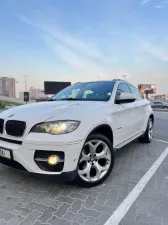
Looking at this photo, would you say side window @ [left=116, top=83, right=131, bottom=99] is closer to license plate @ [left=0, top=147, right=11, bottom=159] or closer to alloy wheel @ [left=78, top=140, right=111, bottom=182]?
alloy wheel @ [left=78, top=140, right=111, bottom=182]

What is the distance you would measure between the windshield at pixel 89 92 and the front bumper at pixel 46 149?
4.43 feet

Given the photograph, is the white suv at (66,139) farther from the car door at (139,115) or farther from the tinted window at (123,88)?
the car door at (139,115)

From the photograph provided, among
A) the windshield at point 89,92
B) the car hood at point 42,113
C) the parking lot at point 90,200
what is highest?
the windshield at point 89,92

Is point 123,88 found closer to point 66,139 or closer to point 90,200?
point 66,139

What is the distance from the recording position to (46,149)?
2.64 metres

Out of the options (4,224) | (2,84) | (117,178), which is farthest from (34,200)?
(2,84)

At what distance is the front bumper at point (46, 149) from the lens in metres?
2.64

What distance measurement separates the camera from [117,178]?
347 cm

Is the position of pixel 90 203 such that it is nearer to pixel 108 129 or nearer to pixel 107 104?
pixel 108 129

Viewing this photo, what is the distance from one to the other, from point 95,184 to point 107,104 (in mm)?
1241

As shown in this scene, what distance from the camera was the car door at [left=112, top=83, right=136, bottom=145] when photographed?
3.67 meters

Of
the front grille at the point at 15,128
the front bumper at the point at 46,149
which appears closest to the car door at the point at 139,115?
the front bumper at the point at 46,149

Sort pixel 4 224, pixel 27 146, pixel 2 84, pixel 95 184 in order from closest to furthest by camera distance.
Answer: pixel 4 224 < pixel 27 146 < pixel 95 184 < pixel 2 84

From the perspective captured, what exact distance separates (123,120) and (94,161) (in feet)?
3.54
